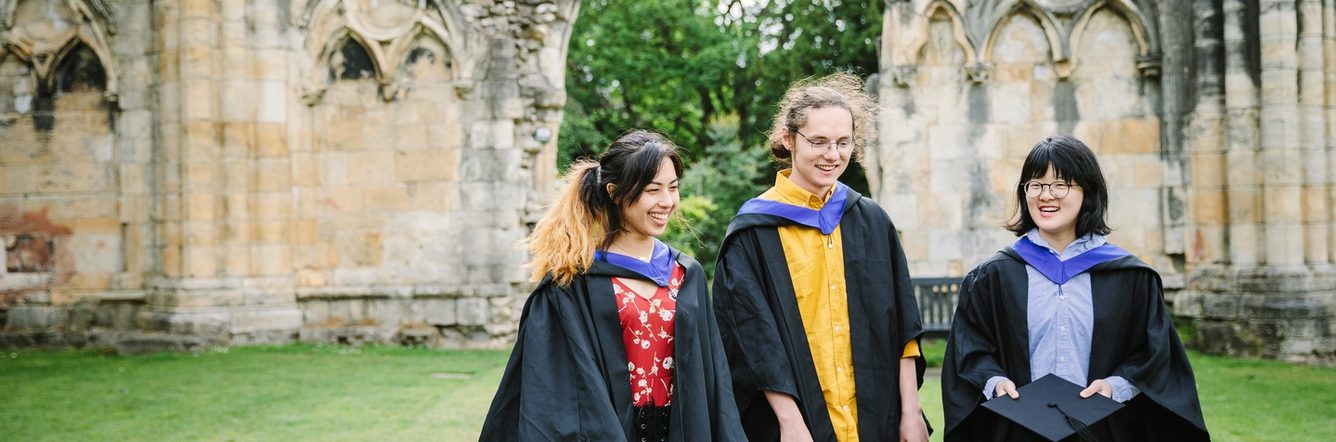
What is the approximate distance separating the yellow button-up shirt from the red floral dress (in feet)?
1.89

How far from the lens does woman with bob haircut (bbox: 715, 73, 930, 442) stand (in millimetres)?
3928

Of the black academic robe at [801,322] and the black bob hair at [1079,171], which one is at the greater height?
the black bob hair at [1079,171]

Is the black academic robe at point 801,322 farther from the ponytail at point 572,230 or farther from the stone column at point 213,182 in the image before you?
the stone column at point 213,182

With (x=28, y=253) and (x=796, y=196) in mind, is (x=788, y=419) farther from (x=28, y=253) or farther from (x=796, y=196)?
(x=28, y=253)

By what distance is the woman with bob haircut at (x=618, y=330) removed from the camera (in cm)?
354

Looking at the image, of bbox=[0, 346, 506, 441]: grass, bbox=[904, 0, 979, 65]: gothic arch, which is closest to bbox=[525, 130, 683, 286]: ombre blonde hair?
bbox=[0, 346, 506, 441]: grass

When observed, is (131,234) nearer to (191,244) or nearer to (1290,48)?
(191,244)

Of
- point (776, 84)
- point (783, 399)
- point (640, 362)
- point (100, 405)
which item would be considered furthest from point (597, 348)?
point (776, 84)

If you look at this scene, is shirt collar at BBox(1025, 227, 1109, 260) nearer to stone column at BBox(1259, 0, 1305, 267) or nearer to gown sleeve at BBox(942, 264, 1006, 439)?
gown sleeve at BBox(942, 264, 1006, 439)

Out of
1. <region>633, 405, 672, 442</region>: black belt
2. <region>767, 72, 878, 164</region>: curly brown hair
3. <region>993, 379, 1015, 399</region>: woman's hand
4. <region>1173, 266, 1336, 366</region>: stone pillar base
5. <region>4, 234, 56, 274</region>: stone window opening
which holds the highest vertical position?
<region>767, 72, 878, 164</region>: curly brown hair

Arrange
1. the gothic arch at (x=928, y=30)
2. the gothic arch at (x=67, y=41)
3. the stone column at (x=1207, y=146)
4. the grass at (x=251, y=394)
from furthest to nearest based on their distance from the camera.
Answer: the gothic arch at (x=67, y=41) → the gothic arch at (x=928, y=30) → the stone column at (x=1207, y=146) → the grass at (x=251, y=394)

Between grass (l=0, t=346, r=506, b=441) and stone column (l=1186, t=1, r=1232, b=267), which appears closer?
grass (l=0, t=346, r=506, b=441)

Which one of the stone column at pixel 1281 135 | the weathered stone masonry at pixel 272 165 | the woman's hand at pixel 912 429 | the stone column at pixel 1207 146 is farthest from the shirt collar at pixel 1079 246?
the weathered stone masonry at pixel 272 165

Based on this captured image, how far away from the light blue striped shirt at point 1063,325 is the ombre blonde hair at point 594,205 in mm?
1287
